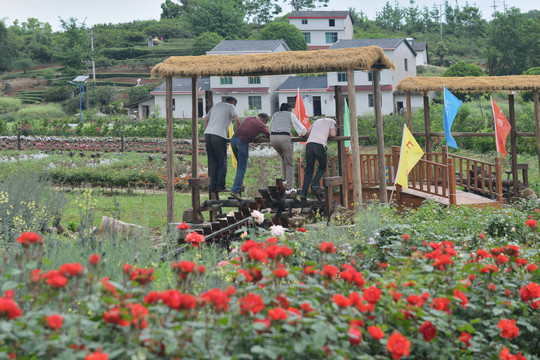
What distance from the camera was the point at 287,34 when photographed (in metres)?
74.1

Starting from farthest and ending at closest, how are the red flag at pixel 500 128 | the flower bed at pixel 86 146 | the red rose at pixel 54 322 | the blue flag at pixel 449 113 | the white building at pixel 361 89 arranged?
the white building at pixel 361 89 < the flower bed at pixel 86 146 < the red flag at pixel 500 128 < the blue flag at pixel 449 113 < the red rose at pixel 54 322

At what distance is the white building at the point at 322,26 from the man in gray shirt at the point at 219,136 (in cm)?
6977

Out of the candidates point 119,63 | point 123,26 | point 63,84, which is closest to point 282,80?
point 63,84

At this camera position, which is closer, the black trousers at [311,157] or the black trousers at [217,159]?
the black trousers at [311,157]

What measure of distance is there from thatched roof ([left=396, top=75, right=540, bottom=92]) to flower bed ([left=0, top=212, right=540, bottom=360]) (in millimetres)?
9036

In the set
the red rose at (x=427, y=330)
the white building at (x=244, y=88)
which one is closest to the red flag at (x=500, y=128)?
the red rose at (x=427, y=330)

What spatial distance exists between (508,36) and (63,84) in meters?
46.5

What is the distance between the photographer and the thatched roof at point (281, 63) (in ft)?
29.3

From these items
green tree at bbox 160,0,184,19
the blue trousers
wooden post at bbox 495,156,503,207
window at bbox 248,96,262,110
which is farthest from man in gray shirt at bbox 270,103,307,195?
green tree at bbox 160,0,184,19

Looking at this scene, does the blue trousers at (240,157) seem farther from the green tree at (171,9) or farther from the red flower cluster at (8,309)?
the green tree at (171,9)

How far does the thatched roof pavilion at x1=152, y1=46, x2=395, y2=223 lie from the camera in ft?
29.5

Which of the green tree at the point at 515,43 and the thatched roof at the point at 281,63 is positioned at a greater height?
the green tree at the point at 515,43

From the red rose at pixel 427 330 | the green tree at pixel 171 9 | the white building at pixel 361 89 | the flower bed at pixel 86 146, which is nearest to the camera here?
the red rose at pixel 427 330

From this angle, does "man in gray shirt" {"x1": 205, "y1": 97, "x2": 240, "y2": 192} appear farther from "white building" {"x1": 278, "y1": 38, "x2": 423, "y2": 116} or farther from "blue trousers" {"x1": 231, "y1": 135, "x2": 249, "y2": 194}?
"white building" {"x1": 278, "y1": 38, "x2": 423, "y2": 116}
